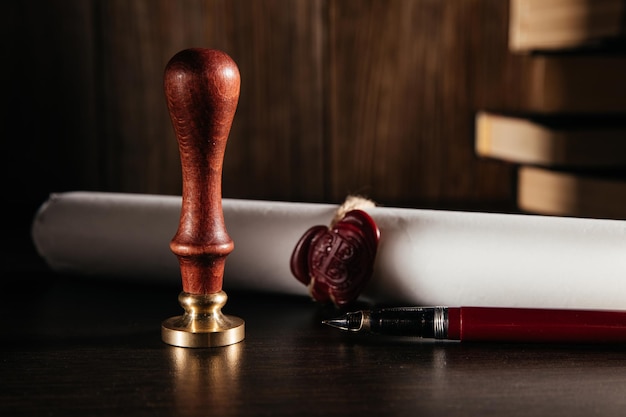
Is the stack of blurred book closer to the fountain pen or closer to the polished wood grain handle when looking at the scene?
the fountain pen

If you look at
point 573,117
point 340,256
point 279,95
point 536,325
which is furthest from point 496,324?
point 279,95

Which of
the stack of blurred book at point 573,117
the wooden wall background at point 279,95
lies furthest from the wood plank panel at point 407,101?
the stack of blurred book at point 573,117

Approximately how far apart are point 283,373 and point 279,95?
41.0 inches

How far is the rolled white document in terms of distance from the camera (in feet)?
2.15

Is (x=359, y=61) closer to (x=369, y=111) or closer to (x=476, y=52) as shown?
(x=369, y=111)

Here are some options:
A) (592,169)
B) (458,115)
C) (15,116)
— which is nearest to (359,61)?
(458,115)

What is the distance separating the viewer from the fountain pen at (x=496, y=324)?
1.97ft

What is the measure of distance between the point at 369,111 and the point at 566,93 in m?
0.38

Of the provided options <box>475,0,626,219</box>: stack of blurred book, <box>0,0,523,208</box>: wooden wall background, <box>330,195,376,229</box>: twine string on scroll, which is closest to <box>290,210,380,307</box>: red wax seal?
<box>330,195,376,229</box>: twine string on scroll

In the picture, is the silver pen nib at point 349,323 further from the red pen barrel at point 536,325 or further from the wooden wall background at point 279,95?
the wooden wall background at point 279,95

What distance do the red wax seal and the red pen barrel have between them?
Result: 11cm

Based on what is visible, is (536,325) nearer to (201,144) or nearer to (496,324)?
(496,324)

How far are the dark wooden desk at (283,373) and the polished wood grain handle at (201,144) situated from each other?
6cm

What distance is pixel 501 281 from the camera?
2.19ft
